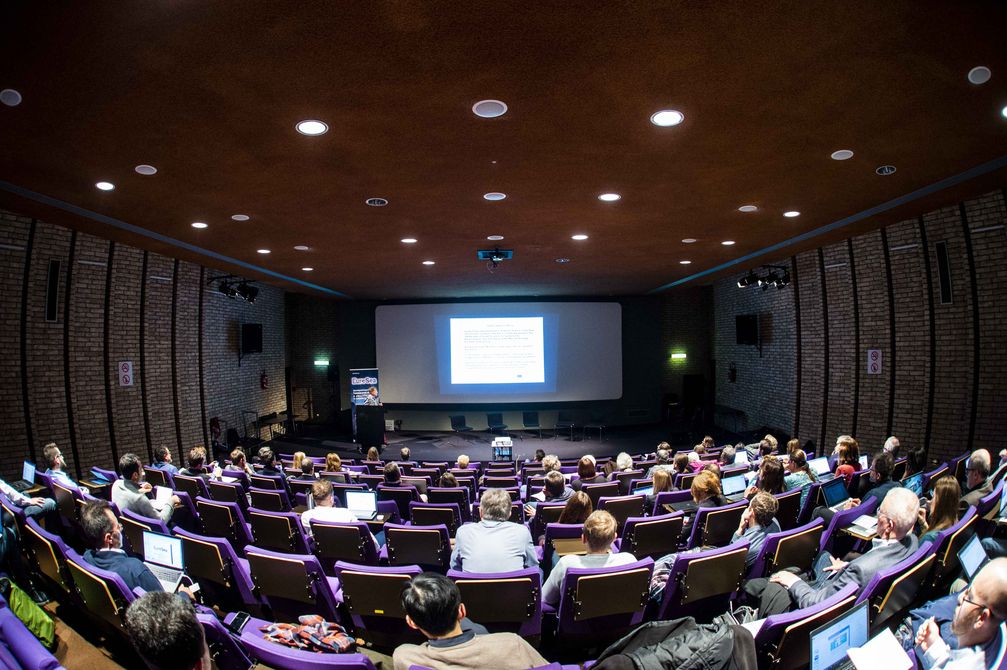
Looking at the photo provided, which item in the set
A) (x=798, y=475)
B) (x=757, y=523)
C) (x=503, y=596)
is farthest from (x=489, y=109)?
(x=798, y=475)

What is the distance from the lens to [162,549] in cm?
377

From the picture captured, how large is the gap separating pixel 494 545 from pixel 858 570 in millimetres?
2047

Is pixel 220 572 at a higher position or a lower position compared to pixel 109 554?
lower

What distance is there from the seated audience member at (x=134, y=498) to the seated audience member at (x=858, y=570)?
15.2 ft

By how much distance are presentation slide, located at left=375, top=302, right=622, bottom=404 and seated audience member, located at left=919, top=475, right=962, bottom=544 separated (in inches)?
529

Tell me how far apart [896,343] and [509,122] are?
26.4 feet

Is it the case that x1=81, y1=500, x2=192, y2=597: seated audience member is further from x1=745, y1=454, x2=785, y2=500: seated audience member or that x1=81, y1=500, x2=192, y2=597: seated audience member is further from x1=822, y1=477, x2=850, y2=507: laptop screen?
x1=822, y1=477, x2=850, y2=507: laptop screen

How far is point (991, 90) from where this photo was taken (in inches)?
148

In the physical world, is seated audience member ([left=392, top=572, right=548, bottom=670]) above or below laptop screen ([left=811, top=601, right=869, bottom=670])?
above

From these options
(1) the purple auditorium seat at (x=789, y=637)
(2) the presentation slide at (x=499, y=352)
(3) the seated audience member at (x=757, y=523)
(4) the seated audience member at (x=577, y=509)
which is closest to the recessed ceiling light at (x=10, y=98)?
(4) the seated audience member at (x=577, y=509)

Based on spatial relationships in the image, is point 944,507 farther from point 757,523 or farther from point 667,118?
point 667,118

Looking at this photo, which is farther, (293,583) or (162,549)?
(162,549)

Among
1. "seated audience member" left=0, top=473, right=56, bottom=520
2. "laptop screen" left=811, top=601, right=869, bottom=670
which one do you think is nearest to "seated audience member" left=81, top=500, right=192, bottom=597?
"seated audience member" left=0, top=473, right=56, bottom=520

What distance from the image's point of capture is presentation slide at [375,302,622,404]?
16.8m
